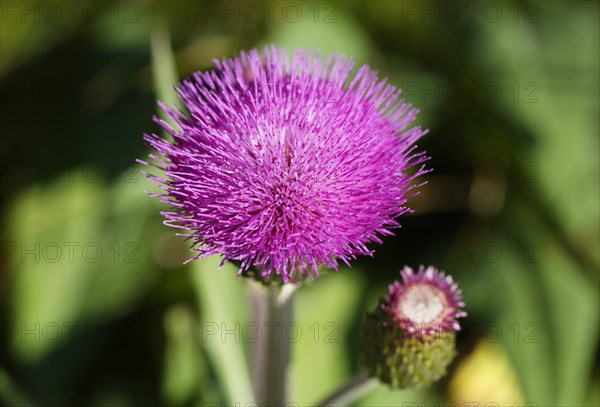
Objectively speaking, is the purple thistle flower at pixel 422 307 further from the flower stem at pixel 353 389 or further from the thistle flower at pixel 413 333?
the flower stem at pixel 353 389

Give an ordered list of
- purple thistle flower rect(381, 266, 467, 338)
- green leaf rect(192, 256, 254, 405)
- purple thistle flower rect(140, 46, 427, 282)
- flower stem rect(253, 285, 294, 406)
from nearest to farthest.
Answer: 1. purple thistle flower rect(140, 46, 427, 282)
2. purple thistle flower rect(381, 266, 467, 338)
3. flower stem rect(253, 285, 294, 406)
4. green leaf rect(192, 256, 254, 405)

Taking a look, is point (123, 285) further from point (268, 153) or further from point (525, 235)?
A: point (525, 235)

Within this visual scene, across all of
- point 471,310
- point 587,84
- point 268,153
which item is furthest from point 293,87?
point 587,84

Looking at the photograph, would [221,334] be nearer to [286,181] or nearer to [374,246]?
[286,181]

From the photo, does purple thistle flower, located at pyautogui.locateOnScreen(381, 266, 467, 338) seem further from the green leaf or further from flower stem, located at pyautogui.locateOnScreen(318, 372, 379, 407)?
the green leaf

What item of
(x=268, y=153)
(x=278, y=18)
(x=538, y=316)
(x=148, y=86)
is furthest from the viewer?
(x=278, y=18)

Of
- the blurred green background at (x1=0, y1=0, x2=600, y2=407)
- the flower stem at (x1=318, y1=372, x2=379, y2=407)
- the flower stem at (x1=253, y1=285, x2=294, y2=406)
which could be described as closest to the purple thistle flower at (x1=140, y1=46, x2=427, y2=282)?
the flower stem at (x1=253, y1=285, x2=294, y2=406)

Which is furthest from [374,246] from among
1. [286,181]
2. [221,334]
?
[286,181]
